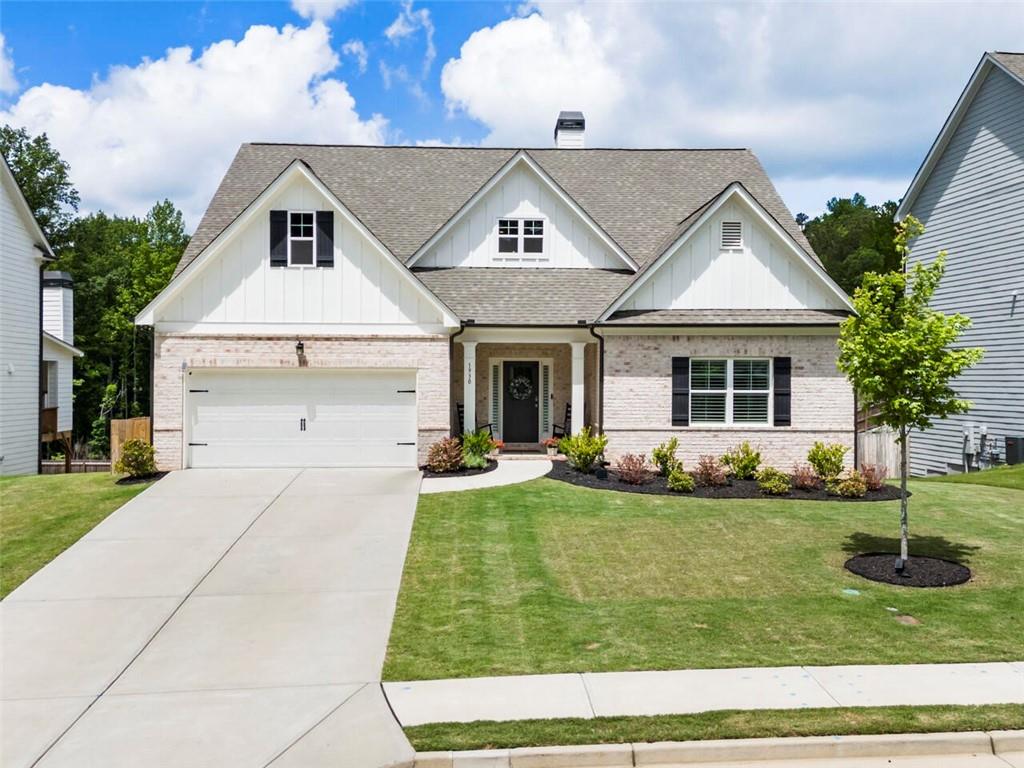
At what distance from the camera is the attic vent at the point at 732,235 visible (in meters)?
18.4

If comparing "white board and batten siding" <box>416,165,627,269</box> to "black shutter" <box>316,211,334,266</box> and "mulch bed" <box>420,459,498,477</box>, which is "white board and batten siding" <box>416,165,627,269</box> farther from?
"mulch bed" <box>420,459,498,477</box>

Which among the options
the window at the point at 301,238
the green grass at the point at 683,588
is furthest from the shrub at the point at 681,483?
the window at the point at 301,238

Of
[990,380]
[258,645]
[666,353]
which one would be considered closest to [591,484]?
[666,353]

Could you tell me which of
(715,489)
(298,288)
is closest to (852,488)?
(715,489)

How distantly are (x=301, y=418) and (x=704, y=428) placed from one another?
9293 mm

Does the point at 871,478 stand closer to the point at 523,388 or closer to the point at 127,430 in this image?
the point at 523,388

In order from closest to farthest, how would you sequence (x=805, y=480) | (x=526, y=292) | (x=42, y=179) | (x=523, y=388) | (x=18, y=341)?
(x=805, y=480)
(x=526, y=292)
(x=523, y=388)
(x=18, y=341)
(x=42, y=179)

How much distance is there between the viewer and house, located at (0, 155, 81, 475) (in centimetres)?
2334

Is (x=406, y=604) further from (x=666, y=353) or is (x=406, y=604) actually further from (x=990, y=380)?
(x=990, y=380)

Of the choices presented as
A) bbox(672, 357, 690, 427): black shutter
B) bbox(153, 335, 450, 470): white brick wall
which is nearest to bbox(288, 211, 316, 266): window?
bbox(153, 335, 450, 470): white brick wall

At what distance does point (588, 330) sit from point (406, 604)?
10536 millimetres

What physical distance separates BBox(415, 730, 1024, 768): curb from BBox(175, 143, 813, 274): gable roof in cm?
1584

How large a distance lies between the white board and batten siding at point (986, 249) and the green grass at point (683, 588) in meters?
7.92

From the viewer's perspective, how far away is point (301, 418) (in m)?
17.9
